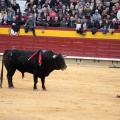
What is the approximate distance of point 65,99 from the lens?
12.1 m

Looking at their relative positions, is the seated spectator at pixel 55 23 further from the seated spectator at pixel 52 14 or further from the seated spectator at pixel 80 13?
the seated spectator at pixel 80 13

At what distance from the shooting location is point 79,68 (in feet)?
65.9

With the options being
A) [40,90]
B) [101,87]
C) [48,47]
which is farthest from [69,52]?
[40,90]

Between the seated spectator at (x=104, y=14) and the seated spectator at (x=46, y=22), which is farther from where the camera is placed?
the seated spectator at (x=46, y=22)

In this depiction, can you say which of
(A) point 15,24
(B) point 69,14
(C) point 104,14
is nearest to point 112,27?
(C) point 104,14

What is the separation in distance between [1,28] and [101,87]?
8861mm

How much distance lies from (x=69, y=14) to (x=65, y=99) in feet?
31.3

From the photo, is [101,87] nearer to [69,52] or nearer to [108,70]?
[108,70]

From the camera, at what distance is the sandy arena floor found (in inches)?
393

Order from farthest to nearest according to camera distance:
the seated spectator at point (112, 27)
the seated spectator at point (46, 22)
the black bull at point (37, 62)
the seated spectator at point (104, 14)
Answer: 1. the seated spectator at point (46, 22)
2. the seated spectator at point (112, 27)
3. the seated spectator at point (104, 14)
4. the black bull at point (37, 62)

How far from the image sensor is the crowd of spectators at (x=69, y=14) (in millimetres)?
20969

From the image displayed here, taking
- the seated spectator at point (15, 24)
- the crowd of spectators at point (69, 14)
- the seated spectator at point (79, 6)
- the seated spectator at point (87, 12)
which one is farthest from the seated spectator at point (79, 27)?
the seated spectator at point (15, 24)

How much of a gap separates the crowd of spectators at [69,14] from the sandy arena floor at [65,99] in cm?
354

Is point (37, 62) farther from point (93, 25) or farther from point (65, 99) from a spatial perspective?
point (93, 25)
